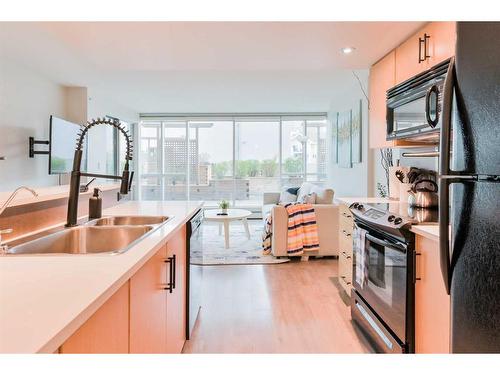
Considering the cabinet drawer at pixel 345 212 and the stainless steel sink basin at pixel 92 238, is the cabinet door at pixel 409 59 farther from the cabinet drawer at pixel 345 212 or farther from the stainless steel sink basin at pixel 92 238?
the stainless steel sink basin at pixel 92 238

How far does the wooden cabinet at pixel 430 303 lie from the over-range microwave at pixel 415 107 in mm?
733

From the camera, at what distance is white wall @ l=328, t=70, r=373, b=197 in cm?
499

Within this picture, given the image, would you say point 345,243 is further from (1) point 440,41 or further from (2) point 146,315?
(2) point 146,315

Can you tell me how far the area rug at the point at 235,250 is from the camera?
14.8 ft

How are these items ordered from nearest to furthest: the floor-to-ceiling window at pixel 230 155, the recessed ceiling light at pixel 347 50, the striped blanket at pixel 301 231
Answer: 1. the recessed ceiling light at pixel 347 50
2. the striped blanket at pixel 301 231
3. the floor-to-ceiling window at pixel 230 155

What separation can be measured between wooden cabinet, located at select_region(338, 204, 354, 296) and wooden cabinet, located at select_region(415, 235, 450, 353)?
1091 millimetres

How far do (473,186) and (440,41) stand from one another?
162cm

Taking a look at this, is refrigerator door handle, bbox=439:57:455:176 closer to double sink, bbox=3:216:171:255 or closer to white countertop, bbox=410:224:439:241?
white countertop, bbox=410:224:439:241

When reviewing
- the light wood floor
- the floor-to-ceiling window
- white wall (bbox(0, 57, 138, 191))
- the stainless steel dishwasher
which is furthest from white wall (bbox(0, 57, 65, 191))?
the floor-to-ceiling window

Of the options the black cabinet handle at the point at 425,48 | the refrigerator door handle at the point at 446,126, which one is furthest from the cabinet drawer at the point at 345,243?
the refrigerator door handle at the point at 446,126

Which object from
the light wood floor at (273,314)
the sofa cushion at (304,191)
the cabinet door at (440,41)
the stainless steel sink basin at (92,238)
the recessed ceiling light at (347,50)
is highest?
the recessed ceiling light at (347,50)

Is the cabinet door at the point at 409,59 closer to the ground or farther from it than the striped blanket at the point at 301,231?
farther from it

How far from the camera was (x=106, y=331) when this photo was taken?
3.10ft

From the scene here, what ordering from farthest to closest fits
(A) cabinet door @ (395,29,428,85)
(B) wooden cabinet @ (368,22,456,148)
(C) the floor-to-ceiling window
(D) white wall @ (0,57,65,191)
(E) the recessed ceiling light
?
(C) the floor-to-ceiling window
(D) white wall @ (0,57,65,191)
(E) the recessed ceiling light
(A) cabinet door @ (395,29,428,85)
(B) wooden cabinet @ (368,22,456,148)
